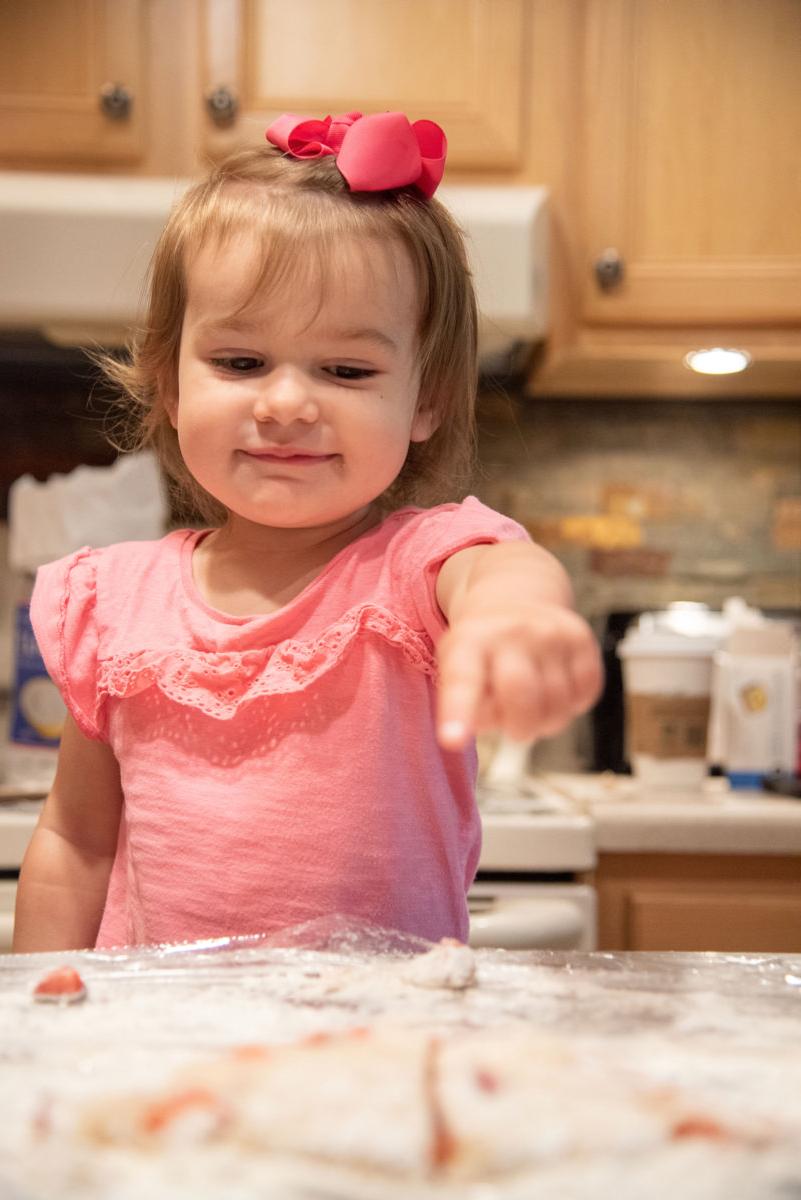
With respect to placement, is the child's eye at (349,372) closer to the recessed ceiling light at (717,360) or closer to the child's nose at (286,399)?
the child's nose at (286,399)

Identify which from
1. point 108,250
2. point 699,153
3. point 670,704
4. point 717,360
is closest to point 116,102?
point 108,250

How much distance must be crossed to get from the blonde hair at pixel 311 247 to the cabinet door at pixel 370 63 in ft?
3.26

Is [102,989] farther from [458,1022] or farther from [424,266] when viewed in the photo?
[424,266]

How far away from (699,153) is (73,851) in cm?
145

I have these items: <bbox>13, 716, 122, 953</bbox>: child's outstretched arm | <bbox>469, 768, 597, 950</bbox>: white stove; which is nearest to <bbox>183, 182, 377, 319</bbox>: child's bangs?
<bbox>13, 716, 122, 953</bbox>: child's outstretched arm

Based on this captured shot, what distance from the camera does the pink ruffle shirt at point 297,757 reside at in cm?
71

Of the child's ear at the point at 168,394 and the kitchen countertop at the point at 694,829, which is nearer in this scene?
the child's ear at the point at 168,394

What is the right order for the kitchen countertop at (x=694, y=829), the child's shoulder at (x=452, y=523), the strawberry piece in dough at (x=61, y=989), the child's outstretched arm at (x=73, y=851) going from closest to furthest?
the strawberry piece in dough at (x=61, y=989), the child's shoulder at (x=452, y=523), the child's outstretched arm at (x=73, y=851), the kitchen countertop at (x=694, y=829)

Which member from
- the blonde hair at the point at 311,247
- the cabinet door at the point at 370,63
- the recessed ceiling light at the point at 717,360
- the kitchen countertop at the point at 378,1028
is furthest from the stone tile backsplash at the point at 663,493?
the kitchen countertop at the point at 378,1028

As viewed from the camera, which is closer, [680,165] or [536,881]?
[536,881]

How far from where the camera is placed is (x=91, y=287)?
1.64m

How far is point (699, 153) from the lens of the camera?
1.79 meters

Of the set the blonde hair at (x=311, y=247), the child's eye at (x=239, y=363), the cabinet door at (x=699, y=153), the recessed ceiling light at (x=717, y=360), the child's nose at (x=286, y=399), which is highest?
the cabinet door at (x=699, y=153)

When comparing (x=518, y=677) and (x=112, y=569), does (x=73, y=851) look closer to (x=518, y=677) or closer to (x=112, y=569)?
(x=112, y=569)
